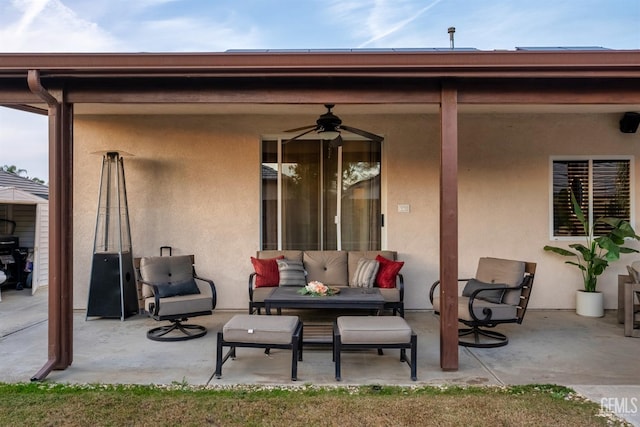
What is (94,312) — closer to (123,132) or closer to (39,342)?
(39,342)

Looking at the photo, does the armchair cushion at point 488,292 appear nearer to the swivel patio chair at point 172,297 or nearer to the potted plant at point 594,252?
the potted plant at point 594,252

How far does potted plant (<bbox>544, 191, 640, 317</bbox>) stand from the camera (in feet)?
19.1

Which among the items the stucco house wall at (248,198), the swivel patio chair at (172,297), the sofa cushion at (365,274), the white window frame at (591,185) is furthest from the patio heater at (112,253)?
the white window frame at (591,185)

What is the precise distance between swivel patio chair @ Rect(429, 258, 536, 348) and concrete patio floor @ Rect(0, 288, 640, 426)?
272 mm

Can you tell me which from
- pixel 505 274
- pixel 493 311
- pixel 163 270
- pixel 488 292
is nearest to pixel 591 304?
pixel 505 274

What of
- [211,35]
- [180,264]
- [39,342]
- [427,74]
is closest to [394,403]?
[427,74]

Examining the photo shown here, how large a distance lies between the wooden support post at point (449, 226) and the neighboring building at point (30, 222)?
23.7 feet

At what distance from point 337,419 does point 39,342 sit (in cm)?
372

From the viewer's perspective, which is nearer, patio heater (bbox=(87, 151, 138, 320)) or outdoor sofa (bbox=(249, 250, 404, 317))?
outdoor sofa (bbox=(249, 250, 404, 317))

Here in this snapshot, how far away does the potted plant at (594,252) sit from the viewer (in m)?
5.83

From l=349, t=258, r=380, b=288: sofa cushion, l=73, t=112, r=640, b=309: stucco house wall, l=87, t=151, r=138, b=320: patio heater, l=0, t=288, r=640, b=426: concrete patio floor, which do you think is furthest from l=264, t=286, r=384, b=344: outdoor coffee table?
l=87, t=151, r=138, b=320: patio heater

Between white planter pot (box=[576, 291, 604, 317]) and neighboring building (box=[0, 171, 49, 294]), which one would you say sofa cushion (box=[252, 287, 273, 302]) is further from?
neighboring building (box=[0, 171, 49, 294])

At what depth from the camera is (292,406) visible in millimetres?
3045

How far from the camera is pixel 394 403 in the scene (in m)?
→ 3.10
